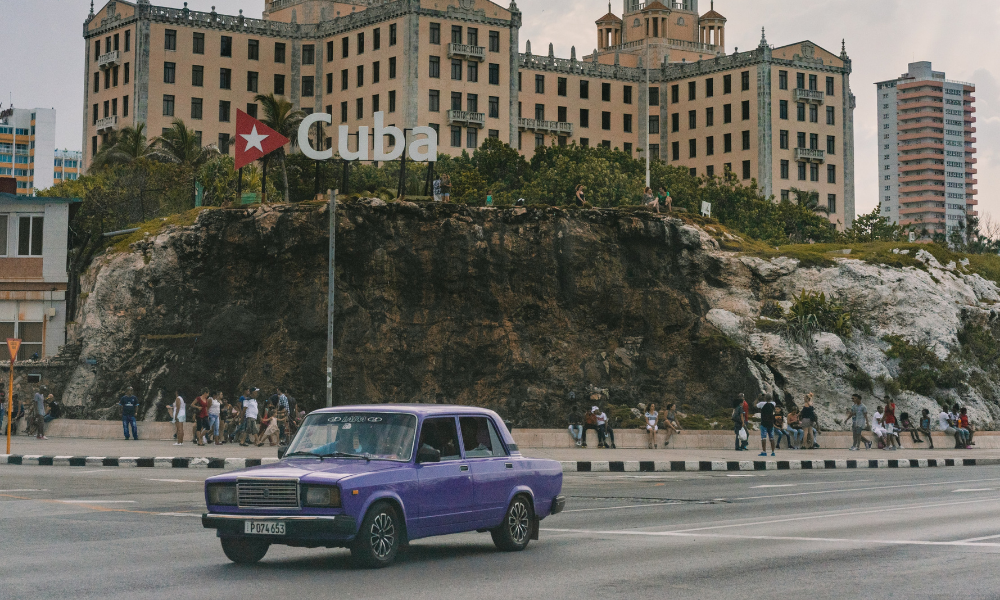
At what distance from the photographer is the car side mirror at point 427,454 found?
11070 millimetres

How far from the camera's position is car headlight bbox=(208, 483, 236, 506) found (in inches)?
420

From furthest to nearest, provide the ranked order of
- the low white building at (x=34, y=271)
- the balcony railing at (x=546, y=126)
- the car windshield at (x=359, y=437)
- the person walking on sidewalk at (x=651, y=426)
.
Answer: the balcony railing at (x=546, y=126) → the low white building at (x=34, y=271) → the person walking on sidewalk at (x=651, y=426) → the car windshield at (x=359, y=437)

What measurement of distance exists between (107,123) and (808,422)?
235 ft

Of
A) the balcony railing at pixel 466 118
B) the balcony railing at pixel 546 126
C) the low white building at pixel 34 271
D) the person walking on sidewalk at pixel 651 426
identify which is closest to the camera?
the person walking on sidewalk at pixel 651 426

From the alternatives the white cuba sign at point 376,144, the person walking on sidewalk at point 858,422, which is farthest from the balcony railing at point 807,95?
the person walking on sidewalk at point 858,422

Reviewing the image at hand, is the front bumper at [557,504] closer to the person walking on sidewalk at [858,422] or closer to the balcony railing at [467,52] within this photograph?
the person walking on sidewalk at [858,422]

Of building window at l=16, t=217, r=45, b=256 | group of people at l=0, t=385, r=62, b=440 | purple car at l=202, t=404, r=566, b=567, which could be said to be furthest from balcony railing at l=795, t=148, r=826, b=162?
purple car at l=202, t=404, r=566, b=567

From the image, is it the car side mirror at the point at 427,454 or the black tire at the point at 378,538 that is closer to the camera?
the black tire at the point at 378,538

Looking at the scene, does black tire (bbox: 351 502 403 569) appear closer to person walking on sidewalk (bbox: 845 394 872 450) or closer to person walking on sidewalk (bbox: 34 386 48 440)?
person walking on sidewalk (bbox: 845 394 872 450)

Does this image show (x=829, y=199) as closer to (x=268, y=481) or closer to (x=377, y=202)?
(x=377, y=202)

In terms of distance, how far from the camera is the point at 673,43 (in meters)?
123

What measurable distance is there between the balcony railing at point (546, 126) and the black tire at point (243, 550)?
3448 inches

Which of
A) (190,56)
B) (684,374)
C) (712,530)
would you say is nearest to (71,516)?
(712,530)

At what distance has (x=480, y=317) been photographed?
45844 millimetres
